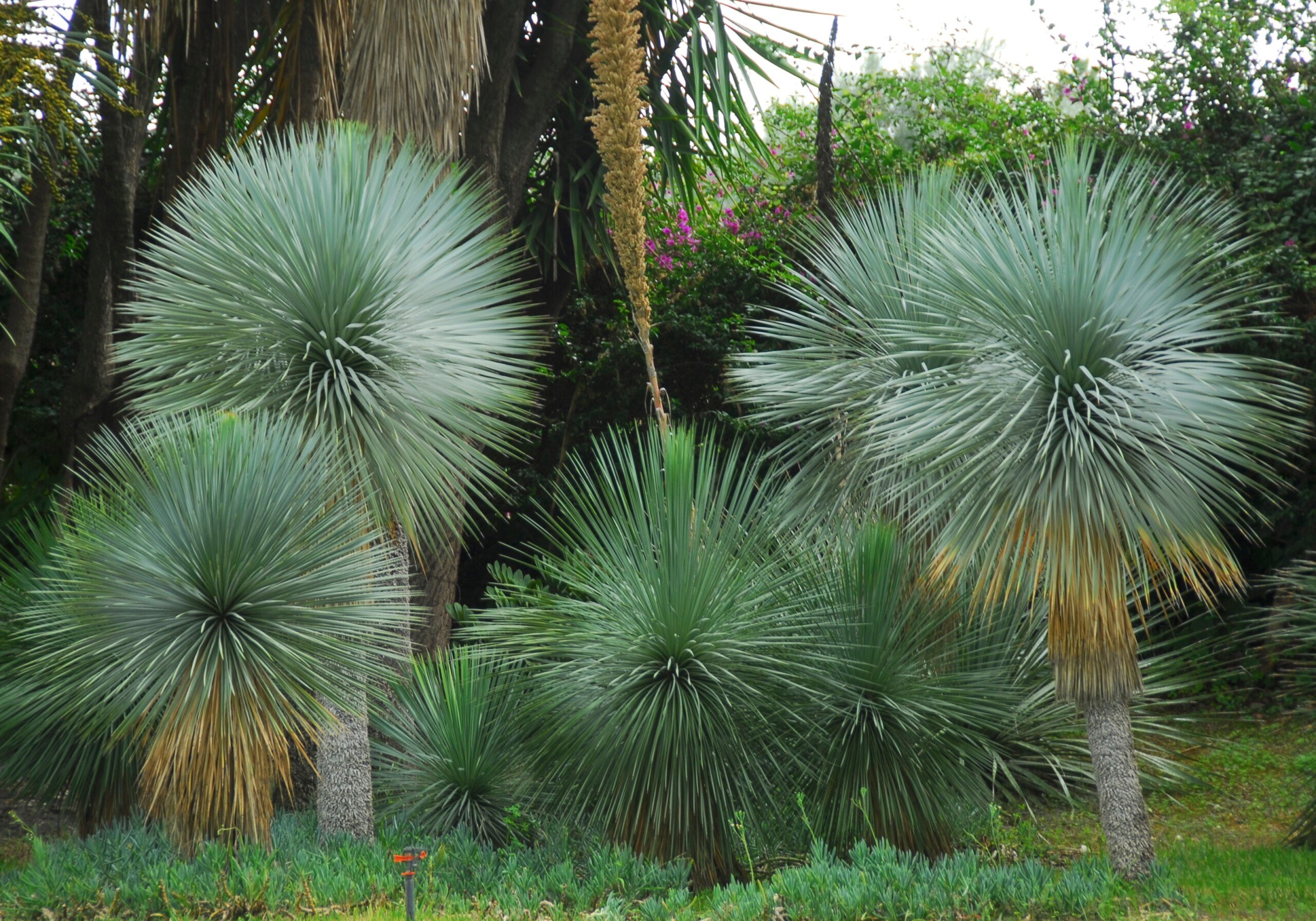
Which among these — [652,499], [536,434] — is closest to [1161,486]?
[652,499]

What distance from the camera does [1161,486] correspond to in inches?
192

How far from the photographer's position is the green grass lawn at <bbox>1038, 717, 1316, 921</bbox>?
189 inches

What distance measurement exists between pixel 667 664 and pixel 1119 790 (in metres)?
2.03

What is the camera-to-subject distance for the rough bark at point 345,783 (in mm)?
5898

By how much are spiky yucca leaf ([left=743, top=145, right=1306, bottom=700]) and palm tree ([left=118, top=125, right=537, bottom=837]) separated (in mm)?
2132

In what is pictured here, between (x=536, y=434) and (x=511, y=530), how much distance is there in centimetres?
97

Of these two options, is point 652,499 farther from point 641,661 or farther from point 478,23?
point 478,23

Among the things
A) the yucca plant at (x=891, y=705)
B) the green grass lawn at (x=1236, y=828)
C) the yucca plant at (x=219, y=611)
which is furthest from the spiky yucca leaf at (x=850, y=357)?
the yucca plant at (x=219, y=611)

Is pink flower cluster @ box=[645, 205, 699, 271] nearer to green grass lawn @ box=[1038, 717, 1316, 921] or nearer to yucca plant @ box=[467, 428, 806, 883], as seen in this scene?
yucca plant @ box=[467, 428, 806, 883]

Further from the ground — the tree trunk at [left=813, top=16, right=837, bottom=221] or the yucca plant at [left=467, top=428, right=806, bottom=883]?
the tree trunk at [left=813, top=16, right=837, bottom=221]

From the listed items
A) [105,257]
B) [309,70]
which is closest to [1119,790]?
[309,70]

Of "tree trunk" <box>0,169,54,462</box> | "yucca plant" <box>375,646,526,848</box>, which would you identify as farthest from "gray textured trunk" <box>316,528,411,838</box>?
"tree trunk" <box>0,169,54,462</box>

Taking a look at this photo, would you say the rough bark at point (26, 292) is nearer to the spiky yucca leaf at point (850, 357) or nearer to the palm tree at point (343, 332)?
the palm tree at point (343, 332)

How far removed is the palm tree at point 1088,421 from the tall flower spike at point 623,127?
1.52 m
